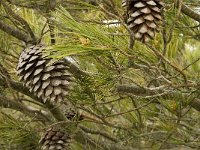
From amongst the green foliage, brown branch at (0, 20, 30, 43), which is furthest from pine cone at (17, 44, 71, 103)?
the green foliage

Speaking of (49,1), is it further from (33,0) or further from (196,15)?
(196,15)

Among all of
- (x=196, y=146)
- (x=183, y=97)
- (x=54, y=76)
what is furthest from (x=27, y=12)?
(x=196, y=146)

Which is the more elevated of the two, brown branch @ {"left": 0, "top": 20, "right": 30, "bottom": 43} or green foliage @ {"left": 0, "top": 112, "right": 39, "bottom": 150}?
brown branch @ {"left": 0, "top": 20, "right": 30, "bottom": 43}

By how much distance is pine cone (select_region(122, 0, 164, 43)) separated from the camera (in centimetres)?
67

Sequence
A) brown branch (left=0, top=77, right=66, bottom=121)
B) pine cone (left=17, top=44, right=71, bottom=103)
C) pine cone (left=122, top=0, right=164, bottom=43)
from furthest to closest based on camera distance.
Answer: brown branch (left=0, top=77, right=66, bottom=121) → pine cone (left=17, top=44, right=71, bottom=103) → pine cone (left=122, top=0, right=164, bottom=43)

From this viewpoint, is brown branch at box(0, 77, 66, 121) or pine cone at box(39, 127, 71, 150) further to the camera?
pine cone at box(39, 127, 71, 150)

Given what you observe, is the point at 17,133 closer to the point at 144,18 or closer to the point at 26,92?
the point at 26,92

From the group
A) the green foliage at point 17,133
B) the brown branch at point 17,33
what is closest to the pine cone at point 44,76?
the brown branch at point 17,33

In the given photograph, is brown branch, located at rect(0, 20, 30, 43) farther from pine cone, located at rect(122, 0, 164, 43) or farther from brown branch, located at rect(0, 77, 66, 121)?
pine cone, located at rect(122, 0, 164, 43)

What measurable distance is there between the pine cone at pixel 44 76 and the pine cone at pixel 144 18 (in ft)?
0.75

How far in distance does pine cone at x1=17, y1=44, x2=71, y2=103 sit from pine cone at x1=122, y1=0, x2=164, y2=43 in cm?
23

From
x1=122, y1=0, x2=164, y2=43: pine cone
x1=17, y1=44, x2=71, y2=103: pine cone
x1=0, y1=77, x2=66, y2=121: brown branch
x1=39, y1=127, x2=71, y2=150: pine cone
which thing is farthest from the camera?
x1=39, y1=127, x2=71, y2=150: pine cone

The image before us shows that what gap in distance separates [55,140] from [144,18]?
57 cm

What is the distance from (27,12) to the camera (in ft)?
3.96
